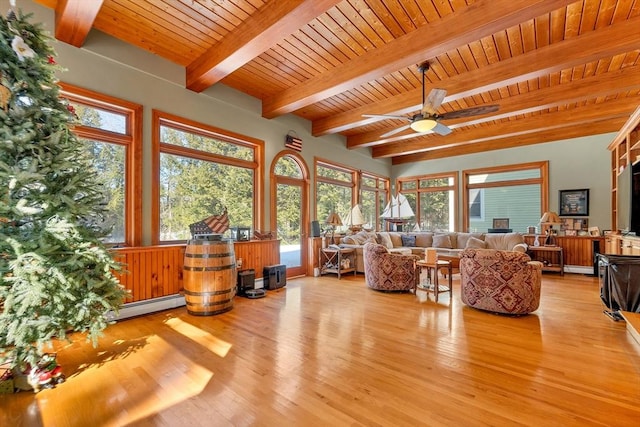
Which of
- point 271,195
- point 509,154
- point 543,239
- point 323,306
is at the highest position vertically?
A: point 509,154

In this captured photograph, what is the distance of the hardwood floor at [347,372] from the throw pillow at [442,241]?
3.85 metres

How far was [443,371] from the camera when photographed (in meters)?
2.29


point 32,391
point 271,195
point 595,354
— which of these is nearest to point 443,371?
point 595,354

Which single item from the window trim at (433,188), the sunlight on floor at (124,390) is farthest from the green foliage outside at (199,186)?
the window trim at (433,188)

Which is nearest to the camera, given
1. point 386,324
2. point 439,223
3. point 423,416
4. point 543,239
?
point 423,416

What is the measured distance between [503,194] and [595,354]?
6.05 m

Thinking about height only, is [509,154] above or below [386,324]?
above

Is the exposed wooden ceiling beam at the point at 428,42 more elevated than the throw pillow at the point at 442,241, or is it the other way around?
the exposed wooden ceiling beam at the point at 428,42

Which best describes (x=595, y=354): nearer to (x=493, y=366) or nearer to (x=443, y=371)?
(x=493, y=366)

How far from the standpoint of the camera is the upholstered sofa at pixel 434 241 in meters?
6.64

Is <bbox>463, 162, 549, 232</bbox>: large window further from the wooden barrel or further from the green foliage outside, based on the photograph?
the wooden barrel

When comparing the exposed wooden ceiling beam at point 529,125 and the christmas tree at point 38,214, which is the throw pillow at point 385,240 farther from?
the christmas tree at point 38,214

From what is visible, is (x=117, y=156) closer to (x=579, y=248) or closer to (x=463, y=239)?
(x=463, y=239)

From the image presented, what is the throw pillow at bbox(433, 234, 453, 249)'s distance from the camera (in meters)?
7.58
